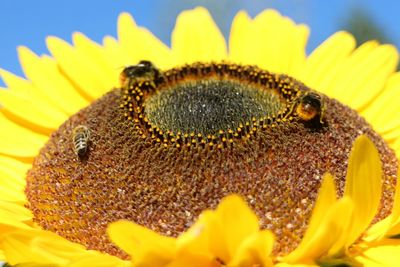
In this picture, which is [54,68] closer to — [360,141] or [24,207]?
[24,207]

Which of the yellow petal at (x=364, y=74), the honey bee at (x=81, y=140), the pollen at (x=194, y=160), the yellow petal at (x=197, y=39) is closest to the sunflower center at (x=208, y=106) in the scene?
the pollen at (x=194, y=160)

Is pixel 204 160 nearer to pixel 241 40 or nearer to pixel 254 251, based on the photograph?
pixel 254 251

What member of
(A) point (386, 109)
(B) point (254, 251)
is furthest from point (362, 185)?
(A) point (386, 109)

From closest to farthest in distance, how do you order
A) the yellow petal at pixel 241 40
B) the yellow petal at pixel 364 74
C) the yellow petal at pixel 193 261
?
the yellow petal at pixel 193 261, the yellow petal at pixel 364 74, the yellow petal at pixel 241 40

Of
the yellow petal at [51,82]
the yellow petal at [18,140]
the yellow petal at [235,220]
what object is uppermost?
the yellow petal at [51,82]

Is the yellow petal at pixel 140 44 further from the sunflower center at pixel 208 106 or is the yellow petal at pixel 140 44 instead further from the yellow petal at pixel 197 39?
the sunflower center at pixel 208 106

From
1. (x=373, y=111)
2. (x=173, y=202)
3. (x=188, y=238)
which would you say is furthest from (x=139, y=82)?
(x=188, y=238)
